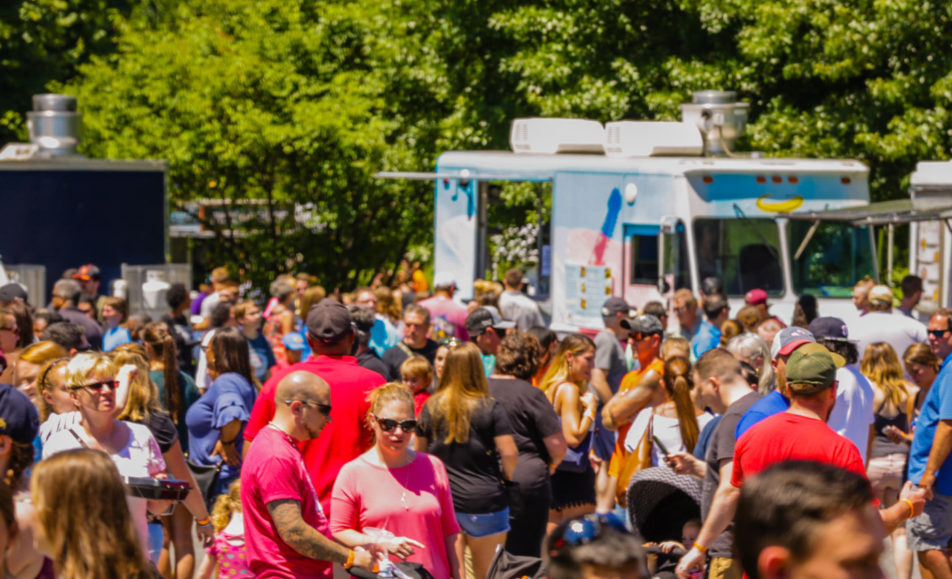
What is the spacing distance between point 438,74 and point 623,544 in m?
18.2

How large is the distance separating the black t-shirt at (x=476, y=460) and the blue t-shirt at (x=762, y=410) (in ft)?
4.71

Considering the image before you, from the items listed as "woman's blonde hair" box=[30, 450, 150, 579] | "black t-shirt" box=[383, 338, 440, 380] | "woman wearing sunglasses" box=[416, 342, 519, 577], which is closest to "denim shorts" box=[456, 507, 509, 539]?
"woman wearing sunglasses" box=[416, 342, 519, 577]

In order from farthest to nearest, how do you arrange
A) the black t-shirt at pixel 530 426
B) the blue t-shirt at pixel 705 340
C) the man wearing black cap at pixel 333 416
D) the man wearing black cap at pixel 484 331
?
the blue t-shirt at pixel 705 340
the man wearing black cap at pixel 484 331
the black t-shirt at pixel 530 426
the man wearing black cap at pixel 333 416

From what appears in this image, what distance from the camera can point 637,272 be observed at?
14.7m

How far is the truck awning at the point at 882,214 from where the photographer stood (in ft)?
40.9

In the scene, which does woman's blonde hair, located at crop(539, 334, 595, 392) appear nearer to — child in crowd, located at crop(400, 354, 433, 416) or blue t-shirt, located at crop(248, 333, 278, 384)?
child in crowd, located at crop(400, 354, 433, 416)

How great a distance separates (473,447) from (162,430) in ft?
5.18

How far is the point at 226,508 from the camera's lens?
6.08m

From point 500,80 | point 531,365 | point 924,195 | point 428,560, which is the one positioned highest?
point 500,80

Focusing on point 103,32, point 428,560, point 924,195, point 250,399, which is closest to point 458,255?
point 924,195

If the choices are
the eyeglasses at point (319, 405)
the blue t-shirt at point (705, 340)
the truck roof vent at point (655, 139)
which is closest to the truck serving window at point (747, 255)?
the truck roof vent at point (655, 139)

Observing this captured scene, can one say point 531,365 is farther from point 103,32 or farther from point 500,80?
point 103,32

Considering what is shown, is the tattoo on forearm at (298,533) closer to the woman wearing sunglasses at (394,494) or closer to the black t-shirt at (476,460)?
the woman wearing sunglasses at (394,494)

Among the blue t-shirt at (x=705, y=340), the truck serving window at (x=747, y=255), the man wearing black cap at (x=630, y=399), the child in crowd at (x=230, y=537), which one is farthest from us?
the truck serving window at (x=747, y=255)
